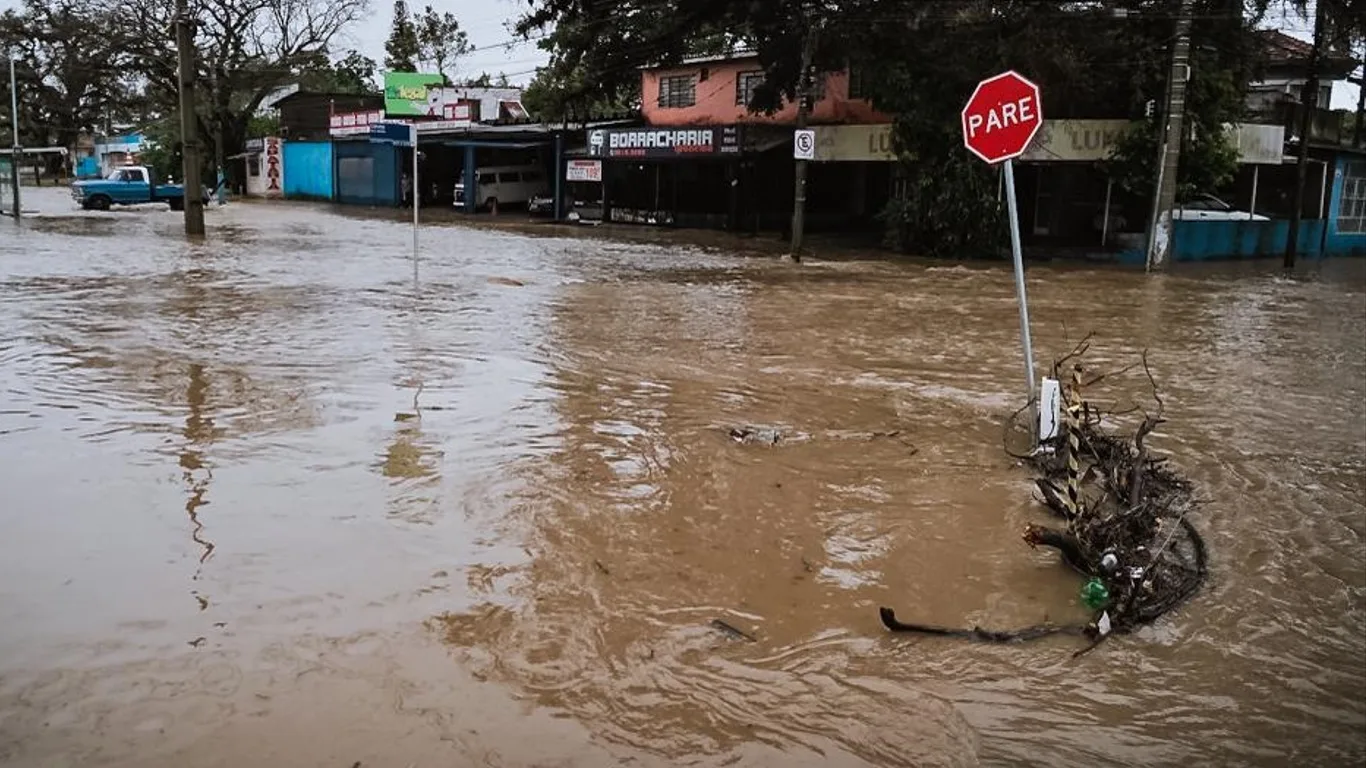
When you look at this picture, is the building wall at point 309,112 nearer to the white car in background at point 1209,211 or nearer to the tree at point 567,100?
the tree at point 567,100

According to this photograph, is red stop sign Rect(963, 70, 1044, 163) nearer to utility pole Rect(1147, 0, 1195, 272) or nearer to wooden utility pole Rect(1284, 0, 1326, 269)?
utility pole Rect(1147, 0, 1195, 272)

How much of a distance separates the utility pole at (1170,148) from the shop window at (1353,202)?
35.4ft

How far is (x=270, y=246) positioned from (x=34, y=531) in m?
20.7

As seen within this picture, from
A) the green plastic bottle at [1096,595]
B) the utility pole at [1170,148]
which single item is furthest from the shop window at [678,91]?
the green plastic bottle at [1096,595]

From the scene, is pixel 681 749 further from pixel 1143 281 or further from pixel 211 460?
pixel 1143 281

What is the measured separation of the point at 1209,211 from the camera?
29344mm

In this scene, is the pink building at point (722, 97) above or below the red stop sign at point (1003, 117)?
above

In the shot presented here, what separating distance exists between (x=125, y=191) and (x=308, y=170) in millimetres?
14366

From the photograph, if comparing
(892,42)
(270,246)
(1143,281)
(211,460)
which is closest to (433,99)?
(270,246)

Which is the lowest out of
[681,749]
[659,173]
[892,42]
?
[681,749]

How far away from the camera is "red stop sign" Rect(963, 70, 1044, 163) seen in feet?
24.8

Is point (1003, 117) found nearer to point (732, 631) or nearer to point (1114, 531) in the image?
point (1114, 531)

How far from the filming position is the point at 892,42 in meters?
25.4

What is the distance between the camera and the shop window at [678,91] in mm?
37375
